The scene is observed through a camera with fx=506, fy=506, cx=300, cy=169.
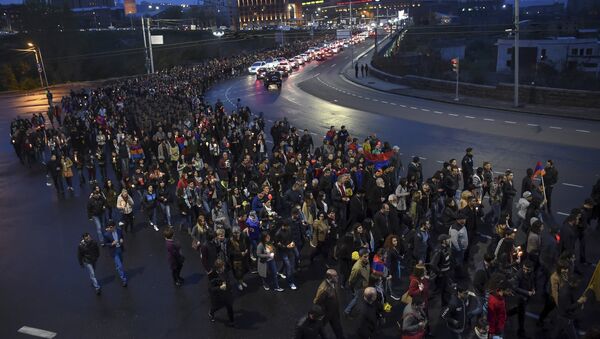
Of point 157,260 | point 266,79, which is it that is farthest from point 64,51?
point 157,260

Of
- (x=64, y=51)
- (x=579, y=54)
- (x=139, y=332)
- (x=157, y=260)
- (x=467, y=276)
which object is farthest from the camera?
(x=64, y=51)

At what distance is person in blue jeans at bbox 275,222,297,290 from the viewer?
378 inches

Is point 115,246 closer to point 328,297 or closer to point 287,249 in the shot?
point 287,249

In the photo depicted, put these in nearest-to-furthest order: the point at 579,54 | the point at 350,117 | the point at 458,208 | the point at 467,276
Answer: the point at 467,276 → the point at 458,208 → the point at 350,117 → the point at 579,54

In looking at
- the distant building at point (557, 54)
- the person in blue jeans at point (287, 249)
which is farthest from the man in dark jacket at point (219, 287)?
the distant building at point (557, 54)

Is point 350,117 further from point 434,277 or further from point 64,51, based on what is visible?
point 64,51

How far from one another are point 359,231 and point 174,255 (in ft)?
11.7

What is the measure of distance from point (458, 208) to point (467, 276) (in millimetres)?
1474

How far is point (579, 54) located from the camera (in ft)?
170

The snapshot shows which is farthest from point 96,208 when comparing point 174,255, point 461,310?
point 461,310

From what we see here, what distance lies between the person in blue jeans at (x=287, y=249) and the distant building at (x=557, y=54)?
156ft

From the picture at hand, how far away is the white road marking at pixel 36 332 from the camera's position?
28.5ft

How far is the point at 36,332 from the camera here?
28.9 ft

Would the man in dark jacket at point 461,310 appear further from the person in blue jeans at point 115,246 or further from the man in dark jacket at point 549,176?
the man in dark jacket at point 549,176
